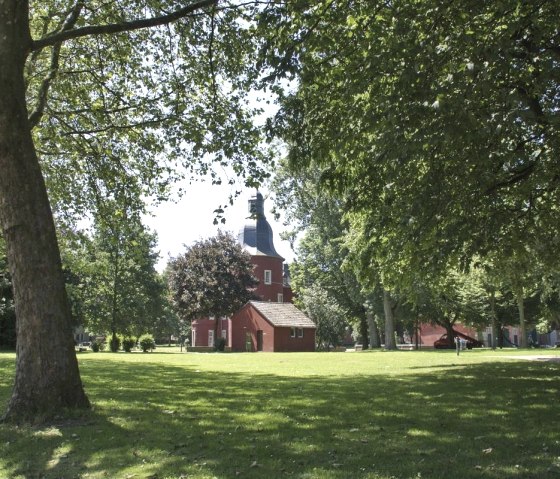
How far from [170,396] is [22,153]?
5681mm

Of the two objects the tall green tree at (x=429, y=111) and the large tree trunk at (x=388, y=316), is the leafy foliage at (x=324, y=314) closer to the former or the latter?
the large tree trunk at (x=388, y=316)

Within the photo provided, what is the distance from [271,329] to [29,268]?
45826 mm

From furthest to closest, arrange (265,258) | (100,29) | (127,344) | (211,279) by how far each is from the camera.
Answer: (265,258)
(211,279)
(127,344)
(100,29)

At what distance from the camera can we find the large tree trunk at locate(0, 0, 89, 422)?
841cm

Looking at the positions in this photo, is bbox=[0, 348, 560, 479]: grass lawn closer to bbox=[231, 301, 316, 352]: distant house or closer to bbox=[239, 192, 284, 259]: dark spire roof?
bbox=[231, 301, 316, 352]: distant house

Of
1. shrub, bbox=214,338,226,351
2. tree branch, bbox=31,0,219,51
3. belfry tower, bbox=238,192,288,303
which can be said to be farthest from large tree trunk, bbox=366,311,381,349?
tree branch, bbox=31,0,219,51

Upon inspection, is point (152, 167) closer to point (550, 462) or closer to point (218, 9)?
point (218, 9)

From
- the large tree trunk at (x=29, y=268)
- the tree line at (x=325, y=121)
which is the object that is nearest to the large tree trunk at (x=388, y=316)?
the tree line at (x=325, y=121)

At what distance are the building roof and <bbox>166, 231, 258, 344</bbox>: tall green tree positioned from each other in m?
2.86

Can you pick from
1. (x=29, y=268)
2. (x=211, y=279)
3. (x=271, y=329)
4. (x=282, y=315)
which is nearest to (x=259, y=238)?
(x=211, y=279)

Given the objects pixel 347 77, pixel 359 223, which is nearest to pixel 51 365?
pixel 347 77

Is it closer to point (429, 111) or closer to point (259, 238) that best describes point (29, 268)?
point (429, 111)

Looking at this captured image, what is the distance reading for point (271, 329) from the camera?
53.5 m

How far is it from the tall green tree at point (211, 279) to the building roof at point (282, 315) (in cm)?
286
